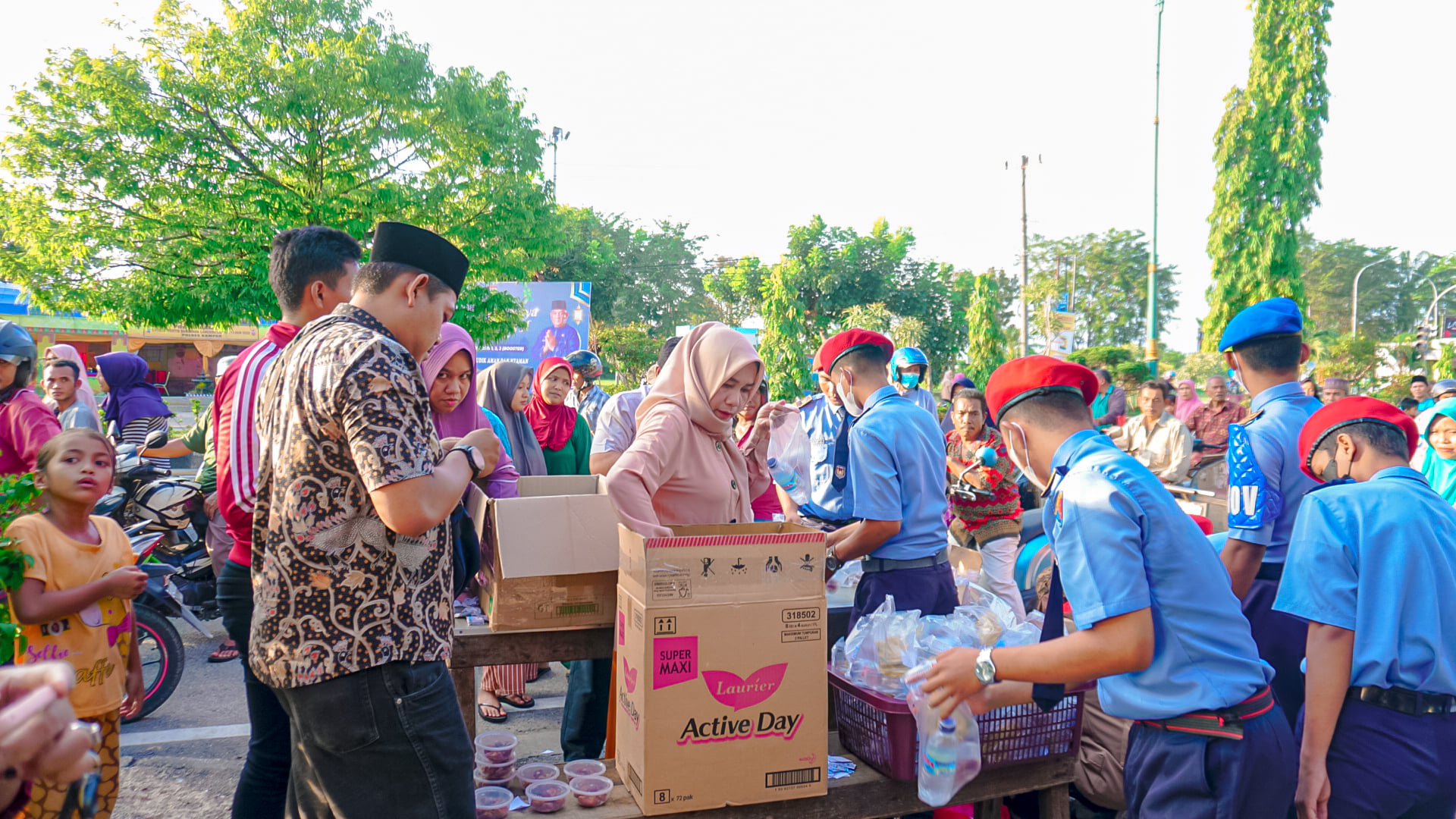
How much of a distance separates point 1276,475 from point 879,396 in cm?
151

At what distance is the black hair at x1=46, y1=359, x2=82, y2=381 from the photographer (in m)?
5.83

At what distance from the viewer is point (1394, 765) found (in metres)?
2.21

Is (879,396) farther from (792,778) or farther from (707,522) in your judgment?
(792,778)

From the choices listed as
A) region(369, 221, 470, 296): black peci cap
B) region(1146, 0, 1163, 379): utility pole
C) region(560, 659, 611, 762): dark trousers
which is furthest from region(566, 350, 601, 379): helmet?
region(1146, 0, 1163, 379): utility pole

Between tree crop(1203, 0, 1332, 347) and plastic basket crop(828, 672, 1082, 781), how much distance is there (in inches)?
1100

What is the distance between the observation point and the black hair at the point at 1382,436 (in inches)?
96.4

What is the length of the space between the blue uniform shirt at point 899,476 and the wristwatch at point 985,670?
59.9 inches

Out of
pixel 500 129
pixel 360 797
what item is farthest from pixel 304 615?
pixel 500 129

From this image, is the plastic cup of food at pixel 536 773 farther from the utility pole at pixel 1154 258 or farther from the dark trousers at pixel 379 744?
the utility pole at pixel 1154 258

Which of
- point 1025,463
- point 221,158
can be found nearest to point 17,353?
point 1025,463

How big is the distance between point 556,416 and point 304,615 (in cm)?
436

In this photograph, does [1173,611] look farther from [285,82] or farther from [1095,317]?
[1095,317]

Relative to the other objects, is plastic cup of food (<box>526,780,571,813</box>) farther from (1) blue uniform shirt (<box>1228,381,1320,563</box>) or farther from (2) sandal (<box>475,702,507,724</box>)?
(1) blue uniform shirt (<box>1228,381,1320,563</box>)

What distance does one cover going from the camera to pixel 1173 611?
1.92m
